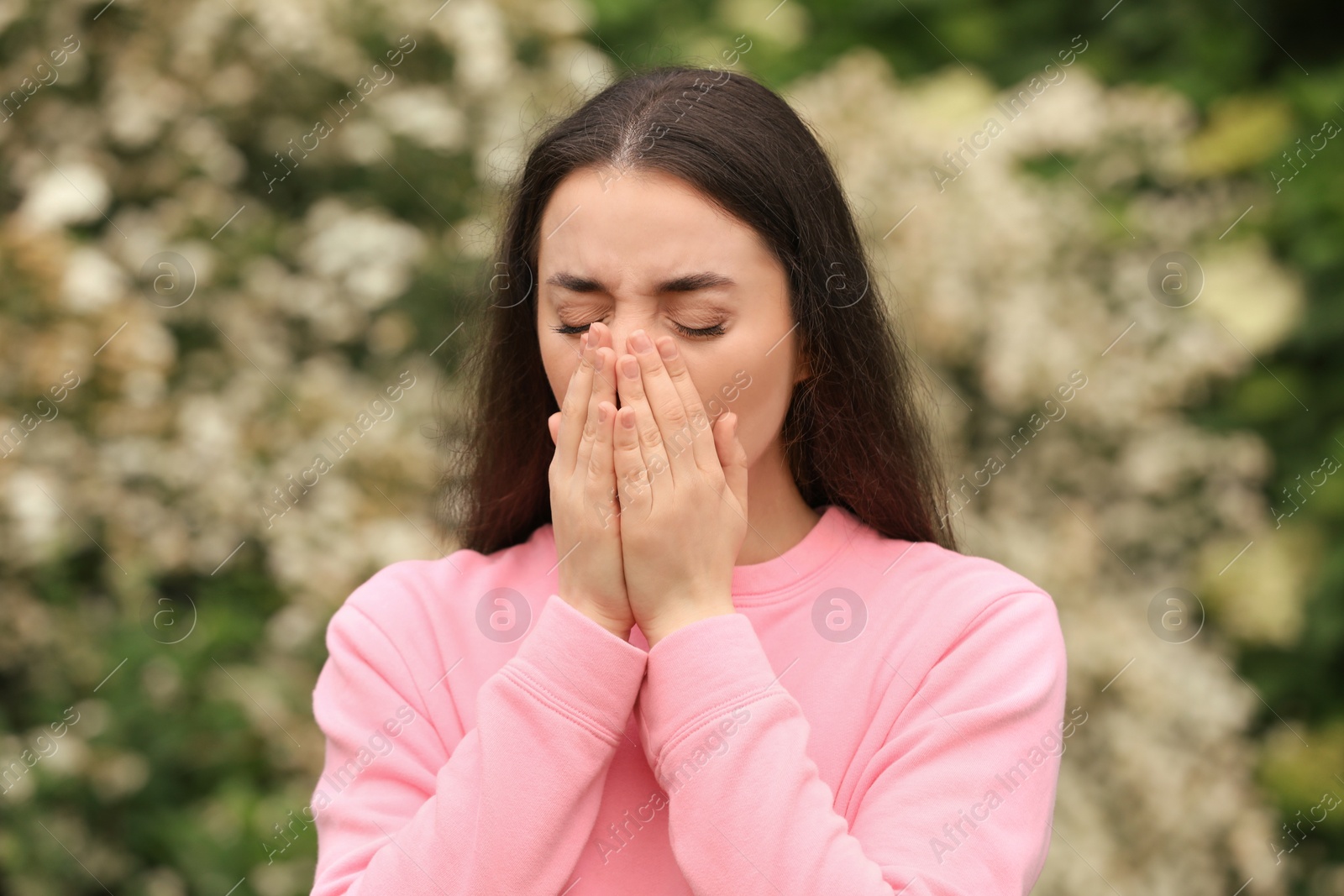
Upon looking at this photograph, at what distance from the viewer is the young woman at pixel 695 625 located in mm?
1360

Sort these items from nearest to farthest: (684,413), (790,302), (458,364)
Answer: (684,413) → (790,302) → (458,364)

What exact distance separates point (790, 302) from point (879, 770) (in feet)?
1.96

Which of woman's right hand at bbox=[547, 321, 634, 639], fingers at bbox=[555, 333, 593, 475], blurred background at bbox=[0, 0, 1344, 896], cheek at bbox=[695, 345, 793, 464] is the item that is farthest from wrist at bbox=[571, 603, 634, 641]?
blurred background at bbox=[0, 0, 1344, 896]

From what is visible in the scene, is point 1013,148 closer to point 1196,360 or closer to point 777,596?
point 1196,360

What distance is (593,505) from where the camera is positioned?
1449 mm

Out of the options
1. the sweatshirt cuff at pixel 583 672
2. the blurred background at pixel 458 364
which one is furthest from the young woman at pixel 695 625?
the blurred background at pixel 458 364

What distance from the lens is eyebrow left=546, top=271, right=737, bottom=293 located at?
147 centimetres

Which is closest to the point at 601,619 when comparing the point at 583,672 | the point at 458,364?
the point at 583,672

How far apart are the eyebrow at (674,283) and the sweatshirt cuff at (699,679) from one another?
395 mm

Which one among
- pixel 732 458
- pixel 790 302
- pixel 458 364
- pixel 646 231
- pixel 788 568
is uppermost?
pixel 646 231

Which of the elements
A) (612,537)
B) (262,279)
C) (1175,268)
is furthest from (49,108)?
(1175,268)

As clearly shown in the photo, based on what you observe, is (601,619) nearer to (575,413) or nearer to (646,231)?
(575,413)

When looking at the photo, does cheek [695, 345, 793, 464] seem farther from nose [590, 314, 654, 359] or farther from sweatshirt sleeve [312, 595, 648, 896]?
sweatshirt sleeve [312, 595, 648, 896]

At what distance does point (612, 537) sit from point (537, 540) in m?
0.34
